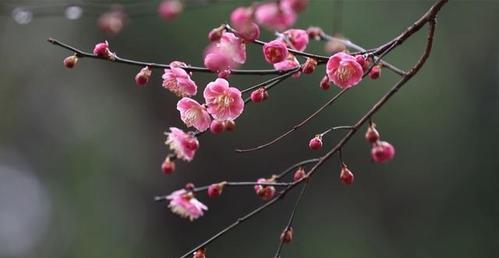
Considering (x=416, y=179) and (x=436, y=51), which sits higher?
(x=436, y=51)

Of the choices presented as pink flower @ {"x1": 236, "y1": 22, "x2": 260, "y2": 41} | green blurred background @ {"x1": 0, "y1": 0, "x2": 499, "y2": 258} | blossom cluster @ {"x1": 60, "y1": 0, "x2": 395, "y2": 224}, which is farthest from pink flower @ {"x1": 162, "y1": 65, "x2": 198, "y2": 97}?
green blurred background @ {"x1": 0, "y1": 0, "x2": 499, "y2": 258}

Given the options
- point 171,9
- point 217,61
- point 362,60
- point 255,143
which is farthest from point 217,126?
point 255,143

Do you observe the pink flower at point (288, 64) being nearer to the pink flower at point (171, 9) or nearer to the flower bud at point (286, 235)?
the flower bud at point (286, 235)

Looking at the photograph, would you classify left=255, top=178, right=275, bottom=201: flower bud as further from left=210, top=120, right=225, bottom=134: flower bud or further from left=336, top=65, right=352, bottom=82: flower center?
left=336, top=65, right=352, bottom=82: flower center

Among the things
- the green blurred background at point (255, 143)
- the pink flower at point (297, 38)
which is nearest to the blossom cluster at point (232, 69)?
the pink flower at point (297, 38)

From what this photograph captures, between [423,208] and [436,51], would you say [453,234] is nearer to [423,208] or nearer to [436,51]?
[423,208]

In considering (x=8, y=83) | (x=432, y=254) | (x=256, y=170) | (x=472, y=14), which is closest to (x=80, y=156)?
(x=8, y=83)
